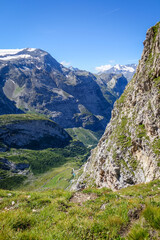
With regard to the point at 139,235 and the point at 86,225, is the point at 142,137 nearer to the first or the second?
the point at 86,225

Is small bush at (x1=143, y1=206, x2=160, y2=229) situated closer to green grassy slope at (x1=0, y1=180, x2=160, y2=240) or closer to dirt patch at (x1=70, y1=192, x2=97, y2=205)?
green grassy slope at (x1=0, y1=180, x2=160, y2=240)

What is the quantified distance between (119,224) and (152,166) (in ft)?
88.6

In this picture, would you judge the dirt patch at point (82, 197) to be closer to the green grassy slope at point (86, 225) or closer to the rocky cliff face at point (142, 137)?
the green grassy slope at point (86, 225)

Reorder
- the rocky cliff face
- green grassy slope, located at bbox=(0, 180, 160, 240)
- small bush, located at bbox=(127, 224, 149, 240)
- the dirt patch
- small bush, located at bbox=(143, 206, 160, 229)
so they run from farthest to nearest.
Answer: the rocky cliff face → the dirt patch → small bush, located at bbox=(143, 206, 160, 229) → green grassy slope, located at bbox=(0, 180, 160, 240) → small bush, located at bbox=(127, 224, 149, 240)

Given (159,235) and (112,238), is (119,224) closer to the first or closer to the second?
(112,238)

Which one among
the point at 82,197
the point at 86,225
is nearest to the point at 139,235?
the point at 86,225

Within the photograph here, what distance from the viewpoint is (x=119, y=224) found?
23.5 feet

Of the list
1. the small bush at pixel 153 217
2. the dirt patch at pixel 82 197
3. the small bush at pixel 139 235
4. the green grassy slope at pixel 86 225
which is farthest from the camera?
the dirt patch at pixel 82 197

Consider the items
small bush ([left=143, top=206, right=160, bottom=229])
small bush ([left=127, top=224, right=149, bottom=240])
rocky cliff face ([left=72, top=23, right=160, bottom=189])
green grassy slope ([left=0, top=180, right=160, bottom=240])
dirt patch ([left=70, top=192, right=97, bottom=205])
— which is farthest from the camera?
rocky cliff face ([left=72, top=23, right=160, bottom=189])

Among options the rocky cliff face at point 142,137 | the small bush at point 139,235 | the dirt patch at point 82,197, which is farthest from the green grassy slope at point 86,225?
the rocky cliff face at point 142,137

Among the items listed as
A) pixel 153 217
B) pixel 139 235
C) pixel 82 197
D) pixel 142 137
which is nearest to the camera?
pixel 139 235

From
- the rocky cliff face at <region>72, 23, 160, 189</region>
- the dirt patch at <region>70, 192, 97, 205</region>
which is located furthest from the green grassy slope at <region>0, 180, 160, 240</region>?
the rocky cliff face at <region>72, 23, 160, 189</region>

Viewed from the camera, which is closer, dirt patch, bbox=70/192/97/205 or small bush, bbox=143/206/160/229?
small bush, bbox=143/206/160/229

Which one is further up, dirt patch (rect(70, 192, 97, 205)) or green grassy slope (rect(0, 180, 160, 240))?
green grassy slope (rect(0, 180, 160, 240))
